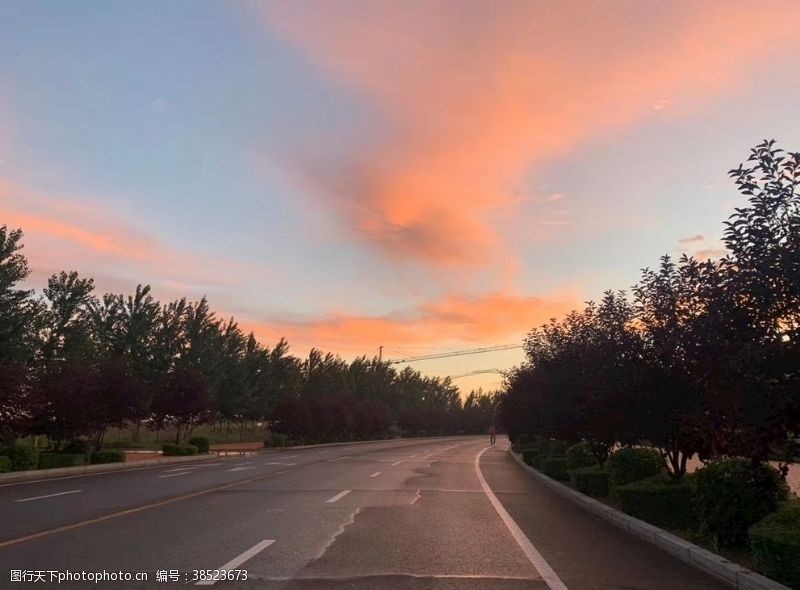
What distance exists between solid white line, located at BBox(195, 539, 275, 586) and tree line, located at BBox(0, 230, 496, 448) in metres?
17.2

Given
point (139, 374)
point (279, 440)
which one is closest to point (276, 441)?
point (279, 440)

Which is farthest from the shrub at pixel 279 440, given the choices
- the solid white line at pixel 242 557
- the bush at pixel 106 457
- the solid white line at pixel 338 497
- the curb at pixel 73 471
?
the solid white line at pixel 242 557

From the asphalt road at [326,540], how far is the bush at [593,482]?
705mm

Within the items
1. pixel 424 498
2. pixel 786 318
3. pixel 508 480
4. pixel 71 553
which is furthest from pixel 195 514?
pixel 508 480

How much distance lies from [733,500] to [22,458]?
22788 millimetres

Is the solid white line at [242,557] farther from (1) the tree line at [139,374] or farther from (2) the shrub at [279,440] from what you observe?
(2) the shrub at [279,440]

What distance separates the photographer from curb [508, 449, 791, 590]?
7103 millimetres

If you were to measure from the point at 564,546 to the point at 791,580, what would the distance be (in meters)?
3.48

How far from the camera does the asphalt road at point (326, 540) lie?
749 cm

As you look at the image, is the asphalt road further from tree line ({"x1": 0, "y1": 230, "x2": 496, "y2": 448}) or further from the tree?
the tree

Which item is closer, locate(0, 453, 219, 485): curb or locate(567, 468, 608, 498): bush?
locate(567, 468, 608, 498): bush

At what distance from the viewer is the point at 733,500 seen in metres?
8.86

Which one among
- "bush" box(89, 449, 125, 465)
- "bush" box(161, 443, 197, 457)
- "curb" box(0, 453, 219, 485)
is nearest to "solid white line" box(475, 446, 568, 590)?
"curb" box(0, 453, 219, 485)

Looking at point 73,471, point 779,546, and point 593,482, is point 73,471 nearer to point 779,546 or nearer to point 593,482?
point 593,482
